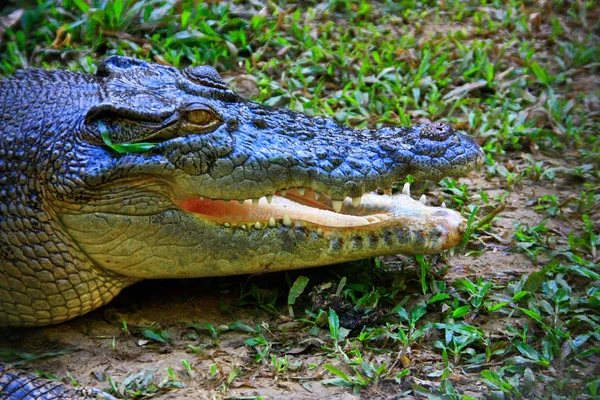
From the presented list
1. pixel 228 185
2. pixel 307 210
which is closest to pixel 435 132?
pixel 307 210

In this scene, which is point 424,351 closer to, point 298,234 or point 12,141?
point 298,234

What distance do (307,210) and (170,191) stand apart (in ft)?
2.32

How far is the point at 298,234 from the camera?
3275 mm

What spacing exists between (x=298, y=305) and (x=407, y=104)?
6.83 ft

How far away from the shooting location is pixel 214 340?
3.24 m

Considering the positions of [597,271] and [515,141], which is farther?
[515,141]

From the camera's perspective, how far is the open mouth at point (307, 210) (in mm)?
3309

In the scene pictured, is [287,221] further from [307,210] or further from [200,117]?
[200,117]

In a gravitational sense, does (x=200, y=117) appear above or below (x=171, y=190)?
above

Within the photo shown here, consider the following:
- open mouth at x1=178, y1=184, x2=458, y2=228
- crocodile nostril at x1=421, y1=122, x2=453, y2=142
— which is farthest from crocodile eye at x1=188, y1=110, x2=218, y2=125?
crocodile nostril at x1=421, y1=122, x2=453, y2=142

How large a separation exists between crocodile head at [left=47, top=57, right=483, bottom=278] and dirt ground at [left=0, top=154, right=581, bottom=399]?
0.26 metres

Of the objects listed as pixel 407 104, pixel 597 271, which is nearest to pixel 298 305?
pixel 597 271

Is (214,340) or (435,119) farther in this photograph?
(435,119)

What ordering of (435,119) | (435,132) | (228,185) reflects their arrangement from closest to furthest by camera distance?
(228,185), (435,132), (435,119)
